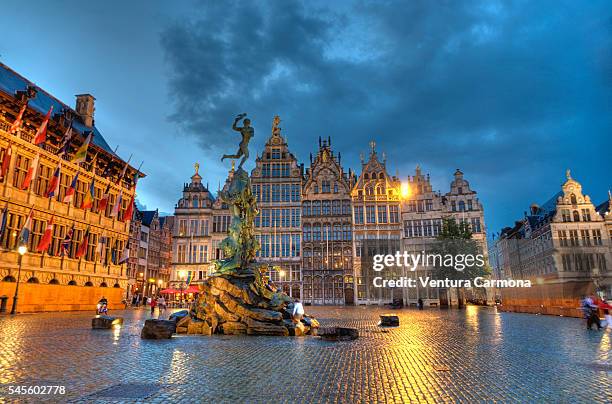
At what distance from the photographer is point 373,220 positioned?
60281 millimetres

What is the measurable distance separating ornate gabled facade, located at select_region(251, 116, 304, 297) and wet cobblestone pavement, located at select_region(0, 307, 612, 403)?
148ft

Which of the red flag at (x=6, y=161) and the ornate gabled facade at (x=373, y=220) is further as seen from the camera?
the ornate gabled facade at (x=373, y=220)

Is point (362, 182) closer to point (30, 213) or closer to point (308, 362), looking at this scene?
point (30, 213)

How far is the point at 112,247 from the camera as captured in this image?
41.6m

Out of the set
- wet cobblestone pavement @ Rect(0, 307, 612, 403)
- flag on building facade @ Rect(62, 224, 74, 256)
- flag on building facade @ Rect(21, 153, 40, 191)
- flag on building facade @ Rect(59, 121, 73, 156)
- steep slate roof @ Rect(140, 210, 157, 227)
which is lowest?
wet cobblestone pavement @ Rect(0, 307, 612, 403)

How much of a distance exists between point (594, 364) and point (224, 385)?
29.9 ft

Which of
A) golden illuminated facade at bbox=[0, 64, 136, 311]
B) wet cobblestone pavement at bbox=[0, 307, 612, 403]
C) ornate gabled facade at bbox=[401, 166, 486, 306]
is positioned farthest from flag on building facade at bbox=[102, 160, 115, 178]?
ornate gabled facade at bbox=[401, 166, 486, 306]

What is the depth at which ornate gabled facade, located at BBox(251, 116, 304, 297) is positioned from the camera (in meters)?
59.2

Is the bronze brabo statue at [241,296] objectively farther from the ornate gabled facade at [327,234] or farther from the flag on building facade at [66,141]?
the ornate gabled facade at [327,234]

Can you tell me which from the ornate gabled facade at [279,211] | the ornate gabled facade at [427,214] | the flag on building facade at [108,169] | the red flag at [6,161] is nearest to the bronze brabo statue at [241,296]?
the red flag at [6,161]

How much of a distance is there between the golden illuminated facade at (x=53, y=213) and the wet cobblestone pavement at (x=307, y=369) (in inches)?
757

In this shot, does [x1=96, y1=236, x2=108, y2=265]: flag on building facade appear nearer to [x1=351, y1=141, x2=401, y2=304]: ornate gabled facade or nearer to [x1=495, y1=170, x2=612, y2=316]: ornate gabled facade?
[x1=351, y1=141, x2=401, y2=304]: ornate gabled facade

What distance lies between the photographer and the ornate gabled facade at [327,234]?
193ft

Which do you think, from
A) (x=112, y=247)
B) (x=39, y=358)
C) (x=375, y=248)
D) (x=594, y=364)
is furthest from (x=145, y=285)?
(x=594, y=364)
